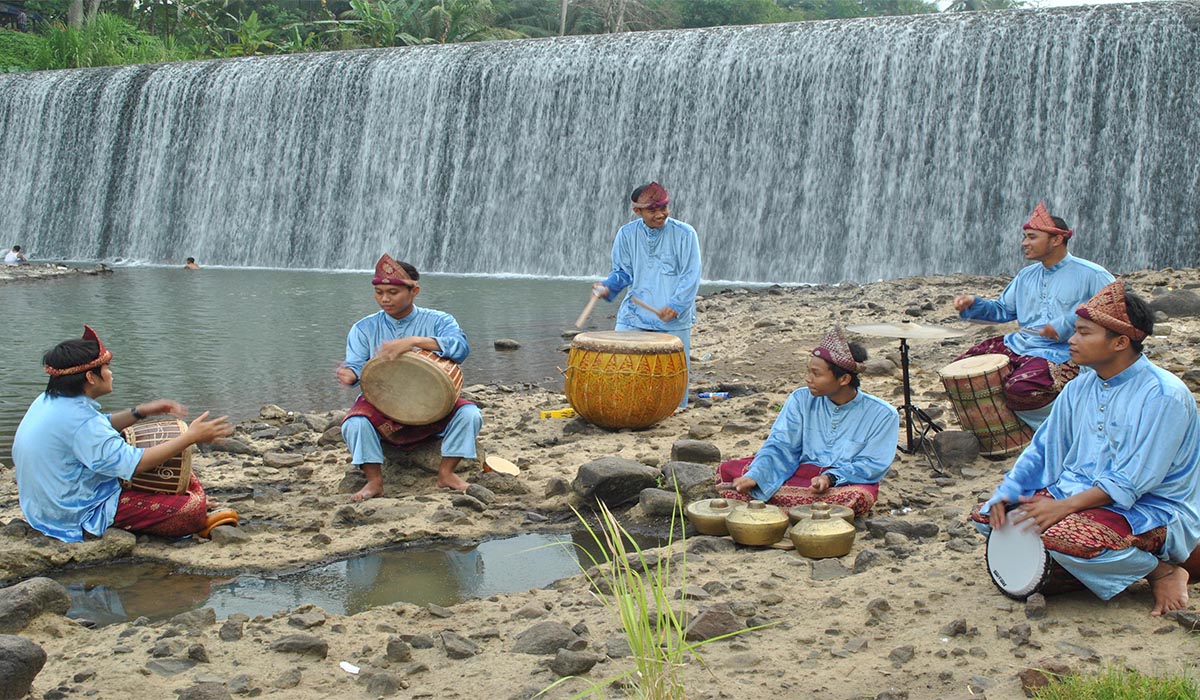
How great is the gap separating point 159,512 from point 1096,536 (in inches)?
140

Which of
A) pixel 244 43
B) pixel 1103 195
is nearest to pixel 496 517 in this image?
pixel 1103 195

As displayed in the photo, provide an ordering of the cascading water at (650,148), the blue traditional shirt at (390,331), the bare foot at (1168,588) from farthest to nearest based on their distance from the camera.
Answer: the cascading water at (650,148)
the blue traditional shirt at (390,331)
the bare foot at (1168,588)

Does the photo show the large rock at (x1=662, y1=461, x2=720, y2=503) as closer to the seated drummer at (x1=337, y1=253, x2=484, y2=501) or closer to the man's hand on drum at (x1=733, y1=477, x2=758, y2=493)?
the man's hand on drum at (x1=733, y1=477, x2=758, y2=493)

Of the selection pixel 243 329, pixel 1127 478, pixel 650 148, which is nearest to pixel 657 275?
pixel 1127 478

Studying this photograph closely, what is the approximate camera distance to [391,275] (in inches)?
224

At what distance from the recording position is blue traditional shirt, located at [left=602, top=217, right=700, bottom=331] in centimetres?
722

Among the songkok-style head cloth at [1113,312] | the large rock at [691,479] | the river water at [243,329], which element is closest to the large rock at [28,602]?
the large rock at [691,479]

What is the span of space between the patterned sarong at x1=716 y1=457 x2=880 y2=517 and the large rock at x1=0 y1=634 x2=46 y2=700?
9.12ft

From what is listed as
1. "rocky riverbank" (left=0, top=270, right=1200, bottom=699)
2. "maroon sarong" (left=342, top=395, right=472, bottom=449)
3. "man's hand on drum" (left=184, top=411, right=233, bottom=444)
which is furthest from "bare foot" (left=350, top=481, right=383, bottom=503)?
"man's hand on drum" (left=184, top=411, right=233, bottom=444)

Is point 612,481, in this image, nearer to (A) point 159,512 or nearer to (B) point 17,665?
(A) point 159,512

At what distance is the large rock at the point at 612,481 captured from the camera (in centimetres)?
532

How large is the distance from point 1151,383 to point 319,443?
185 inches

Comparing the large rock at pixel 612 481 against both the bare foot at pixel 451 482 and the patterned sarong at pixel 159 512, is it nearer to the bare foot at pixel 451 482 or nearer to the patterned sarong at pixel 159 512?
the bare foot at pixel 451 482

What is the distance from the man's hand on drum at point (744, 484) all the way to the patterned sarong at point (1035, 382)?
145cm
